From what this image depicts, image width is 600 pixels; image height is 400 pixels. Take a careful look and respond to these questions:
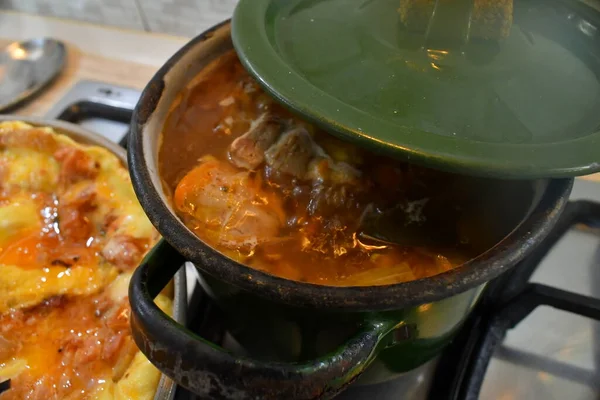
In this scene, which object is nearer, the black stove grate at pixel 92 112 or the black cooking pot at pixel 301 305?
the black cooking pot at pixel 301 305

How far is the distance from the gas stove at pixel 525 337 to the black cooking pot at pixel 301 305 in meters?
0.14

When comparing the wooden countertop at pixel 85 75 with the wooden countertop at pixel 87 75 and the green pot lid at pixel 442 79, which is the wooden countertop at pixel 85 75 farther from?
the green pot lid at pixel 442 79

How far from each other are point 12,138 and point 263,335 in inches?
29.0

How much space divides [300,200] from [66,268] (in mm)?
511

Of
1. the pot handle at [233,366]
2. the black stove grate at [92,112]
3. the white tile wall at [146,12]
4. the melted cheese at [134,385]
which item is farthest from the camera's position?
the white tile wall at [146,12]

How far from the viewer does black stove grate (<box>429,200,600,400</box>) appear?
2.65ft

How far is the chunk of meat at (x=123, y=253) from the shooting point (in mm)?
906

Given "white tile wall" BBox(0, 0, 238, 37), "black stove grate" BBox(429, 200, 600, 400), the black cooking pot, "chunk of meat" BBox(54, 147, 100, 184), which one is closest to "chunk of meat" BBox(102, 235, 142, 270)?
"chunk of meat" BBox(54, 147, 100, 184)

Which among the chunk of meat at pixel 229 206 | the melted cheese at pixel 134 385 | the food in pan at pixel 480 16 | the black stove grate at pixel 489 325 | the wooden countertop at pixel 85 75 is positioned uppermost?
the food in pan at pixel 480 16

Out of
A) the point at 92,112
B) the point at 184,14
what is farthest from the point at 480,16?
the point at 184,14

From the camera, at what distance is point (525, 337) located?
2.97 feet

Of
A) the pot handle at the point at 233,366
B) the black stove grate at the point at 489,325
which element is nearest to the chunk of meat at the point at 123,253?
the pot handle at the point at 233,366

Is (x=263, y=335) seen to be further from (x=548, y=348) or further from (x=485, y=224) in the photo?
(x=548, y=348)

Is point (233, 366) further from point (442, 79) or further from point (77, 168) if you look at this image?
point (77, 168)
